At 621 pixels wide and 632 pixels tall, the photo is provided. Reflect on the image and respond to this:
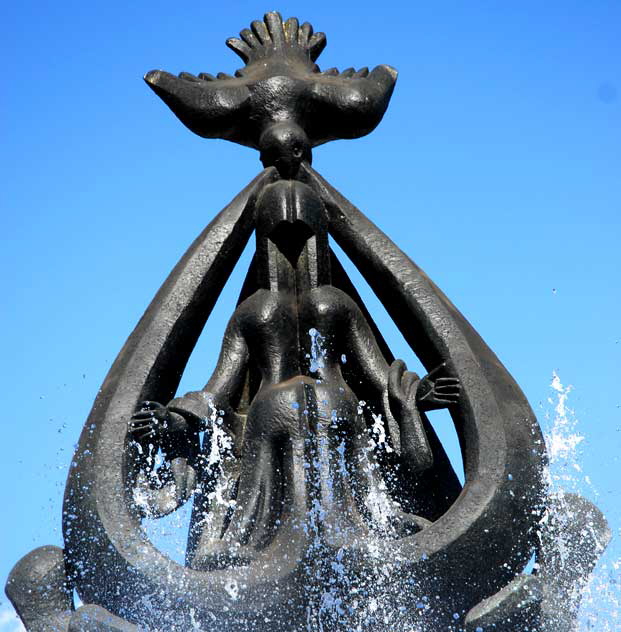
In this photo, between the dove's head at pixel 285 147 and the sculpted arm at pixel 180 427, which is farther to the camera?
the dove's head at pixel 285 147

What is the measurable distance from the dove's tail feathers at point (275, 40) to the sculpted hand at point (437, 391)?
7.53 feet

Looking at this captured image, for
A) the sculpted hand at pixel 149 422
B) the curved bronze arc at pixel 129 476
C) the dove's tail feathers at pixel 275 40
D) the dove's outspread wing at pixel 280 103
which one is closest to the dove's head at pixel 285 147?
the dove's outspread wing at pixel 280 103

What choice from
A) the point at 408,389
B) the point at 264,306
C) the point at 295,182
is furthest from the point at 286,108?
the point at 408,389

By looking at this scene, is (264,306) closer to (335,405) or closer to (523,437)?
(335,405)

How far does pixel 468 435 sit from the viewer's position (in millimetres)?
6426

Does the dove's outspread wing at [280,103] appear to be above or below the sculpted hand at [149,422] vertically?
above

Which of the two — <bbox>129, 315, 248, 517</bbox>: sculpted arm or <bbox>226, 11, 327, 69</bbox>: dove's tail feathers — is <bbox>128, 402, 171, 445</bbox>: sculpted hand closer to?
<bbox>129, 315, 248, 517</bbox>: sculpted arm

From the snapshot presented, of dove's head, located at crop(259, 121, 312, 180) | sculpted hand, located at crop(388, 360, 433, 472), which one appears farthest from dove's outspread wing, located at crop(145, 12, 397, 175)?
sculpted hand, located at crop(388, 360, 433, 472)

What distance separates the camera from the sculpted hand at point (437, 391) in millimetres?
6551

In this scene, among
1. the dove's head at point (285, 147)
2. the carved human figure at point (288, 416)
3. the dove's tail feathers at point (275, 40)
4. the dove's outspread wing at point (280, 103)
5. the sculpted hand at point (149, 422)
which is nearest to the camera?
the carved human figure at point (288, 416)

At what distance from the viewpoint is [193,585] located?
5.97 m

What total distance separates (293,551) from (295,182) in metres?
2.22

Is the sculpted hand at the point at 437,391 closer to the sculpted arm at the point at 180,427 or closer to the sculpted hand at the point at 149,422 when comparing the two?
the sculpted arm at the point at 180,427

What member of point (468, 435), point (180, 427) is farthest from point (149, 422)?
point (468, 435)
